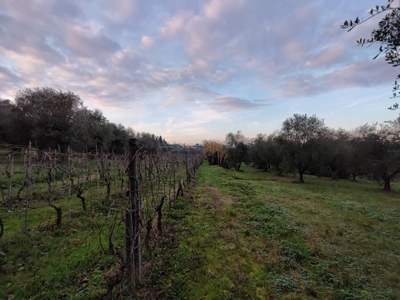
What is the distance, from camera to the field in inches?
123

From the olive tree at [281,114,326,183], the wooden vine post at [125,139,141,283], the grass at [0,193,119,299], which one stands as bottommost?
the grass at [0,193,119,299]

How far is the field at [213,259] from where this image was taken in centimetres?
312

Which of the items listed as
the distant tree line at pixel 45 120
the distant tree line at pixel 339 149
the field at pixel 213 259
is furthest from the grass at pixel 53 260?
the distant tree line at pixel 339 149

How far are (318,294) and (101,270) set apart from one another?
390 cm

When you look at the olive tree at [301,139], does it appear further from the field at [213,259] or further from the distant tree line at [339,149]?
the field at [213,259]

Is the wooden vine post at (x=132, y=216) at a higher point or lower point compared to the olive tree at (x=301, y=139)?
lower

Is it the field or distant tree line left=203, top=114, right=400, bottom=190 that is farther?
distant tree line left=203, top=114, right=400, bottom=190

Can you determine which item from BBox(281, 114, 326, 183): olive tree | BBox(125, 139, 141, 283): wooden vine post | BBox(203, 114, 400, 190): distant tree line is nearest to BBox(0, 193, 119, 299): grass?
BBox(125, 139, 141, 283): wooden vine post

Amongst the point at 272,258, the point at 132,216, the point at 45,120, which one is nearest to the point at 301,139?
the point at 272,258

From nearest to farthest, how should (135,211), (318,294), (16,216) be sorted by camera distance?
(135,211) < (318,294) < (16,216)

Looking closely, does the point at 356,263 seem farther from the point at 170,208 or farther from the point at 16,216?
the point at 16,216

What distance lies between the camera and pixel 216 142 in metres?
46.4

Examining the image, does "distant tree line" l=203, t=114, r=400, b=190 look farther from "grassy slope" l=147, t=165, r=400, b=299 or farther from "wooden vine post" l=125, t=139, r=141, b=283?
"wooden vine post" l=125, t=139, r=141, b=283

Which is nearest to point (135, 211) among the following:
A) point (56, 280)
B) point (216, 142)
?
point (56, 280)
